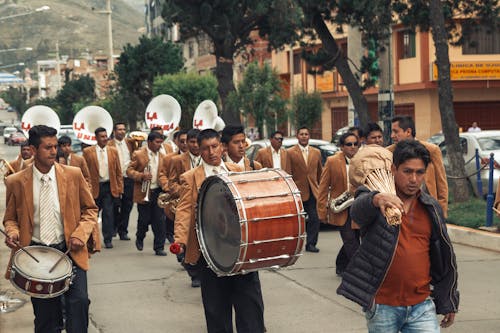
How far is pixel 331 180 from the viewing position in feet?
34.1

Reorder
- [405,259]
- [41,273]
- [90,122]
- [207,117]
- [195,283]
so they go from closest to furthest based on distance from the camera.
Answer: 1. [405,259]
2. [41,273]
3. [195,283]
4. [207,117]
5. [90,122]

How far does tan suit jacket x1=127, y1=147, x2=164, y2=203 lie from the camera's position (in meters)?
12.7

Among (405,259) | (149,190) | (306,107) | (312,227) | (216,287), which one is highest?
(306,107)

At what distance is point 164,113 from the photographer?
18.8 metres

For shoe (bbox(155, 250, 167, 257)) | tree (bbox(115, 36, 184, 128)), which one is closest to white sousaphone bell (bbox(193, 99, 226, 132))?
shoe (bbox(155, 250, 167, 257))

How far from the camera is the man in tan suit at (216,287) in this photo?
6336 millimetres

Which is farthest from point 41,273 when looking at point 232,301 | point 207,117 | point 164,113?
point 164,113

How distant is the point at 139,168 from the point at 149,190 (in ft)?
1.52

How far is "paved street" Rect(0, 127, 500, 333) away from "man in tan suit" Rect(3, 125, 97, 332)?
5.53 ft

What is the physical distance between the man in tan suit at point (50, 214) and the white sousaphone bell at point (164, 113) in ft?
39.1

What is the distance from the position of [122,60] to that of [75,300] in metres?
40.4

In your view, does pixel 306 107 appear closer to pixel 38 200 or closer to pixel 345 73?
pixel 345 73

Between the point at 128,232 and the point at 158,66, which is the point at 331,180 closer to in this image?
the point at 128,232

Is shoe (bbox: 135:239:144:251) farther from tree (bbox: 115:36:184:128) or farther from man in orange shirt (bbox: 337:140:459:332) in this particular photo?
tree (bbox: 115:36:184:128)
